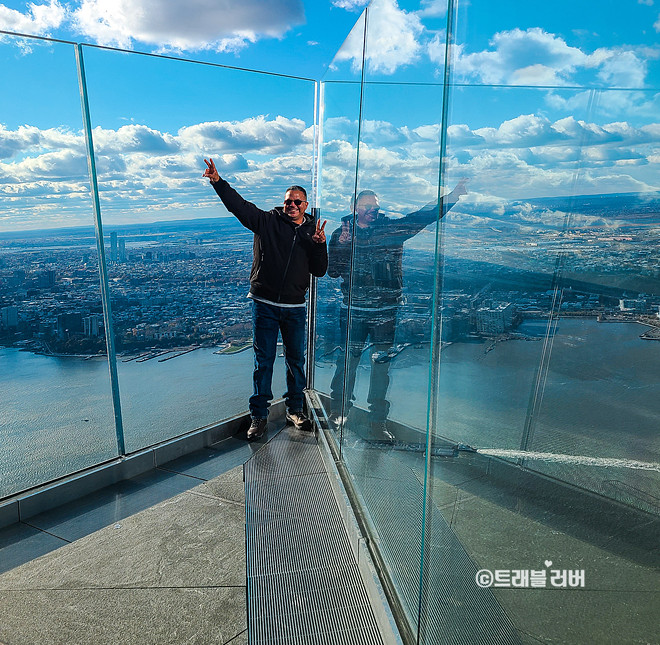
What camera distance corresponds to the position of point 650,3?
0.72 metres

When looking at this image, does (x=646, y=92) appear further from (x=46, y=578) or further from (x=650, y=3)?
(x=46, y=578)

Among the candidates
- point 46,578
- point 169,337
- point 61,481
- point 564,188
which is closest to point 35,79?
point 169,337

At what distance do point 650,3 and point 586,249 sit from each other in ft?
1.02

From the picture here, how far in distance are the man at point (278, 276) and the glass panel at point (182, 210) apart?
17cm

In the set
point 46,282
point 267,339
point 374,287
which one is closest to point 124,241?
point 46,282

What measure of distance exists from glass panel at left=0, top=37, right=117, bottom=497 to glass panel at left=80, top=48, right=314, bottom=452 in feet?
0.43

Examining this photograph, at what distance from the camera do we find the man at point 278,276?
3.68m

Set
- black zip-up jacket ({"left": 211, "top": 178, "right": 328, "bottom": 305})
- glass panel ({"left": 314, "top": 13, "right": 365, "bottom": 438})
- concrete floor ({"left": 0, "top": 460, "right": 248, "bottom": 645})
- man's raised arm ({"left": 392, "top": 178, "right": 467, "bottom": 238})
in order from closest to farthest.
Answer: man's raised arm ({"left": 392, "top": 178, "right": 467, "bottom": 238})
concrete floor ({"left": 0, "top": 460, "right": 248, "bottom": 645})
glass panel ({"left": 314, "top": 13, "right": 365, "bottom": 438})
black zip-up jacket ({"left": 211, "top": 178, "right": 328, "bottom": 305})

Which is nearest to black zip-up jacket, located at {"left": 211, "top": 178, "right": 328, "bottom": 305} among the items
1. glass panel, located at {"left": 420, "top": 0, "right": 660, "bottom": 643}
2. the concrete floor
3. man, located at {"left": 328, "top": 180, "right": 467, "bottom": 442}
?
man, located at {"left": 328, "top": 180, "right": 467, "bottom": 442}

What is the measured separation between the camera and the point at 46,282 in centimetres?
293

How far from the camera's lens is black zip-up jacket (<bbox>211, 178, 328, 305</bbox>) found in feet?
12.0

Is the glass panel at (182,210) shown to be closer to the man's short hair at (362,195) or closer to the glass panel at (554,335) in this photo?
the man's short hair at (362,195)

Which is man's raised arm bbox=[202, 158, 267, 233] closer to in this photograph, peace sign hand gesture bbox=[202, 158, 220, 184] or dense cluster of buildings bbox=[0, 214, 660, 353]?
peace sign hand gesture bbox=[202, 158, 220, 184]

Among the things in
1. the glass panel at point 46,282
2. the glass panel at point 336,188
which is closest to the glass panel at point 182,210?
the glass panel at point 46,282
